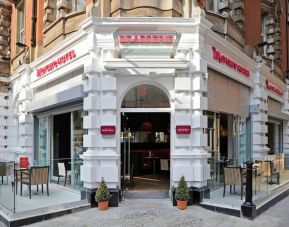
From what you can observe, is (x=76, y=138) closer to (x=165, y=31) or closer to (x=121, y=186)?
(x=121, y=186)

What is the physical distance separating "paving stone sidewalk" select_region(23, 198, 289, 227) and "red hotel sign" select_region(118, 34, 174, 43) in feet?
15.2

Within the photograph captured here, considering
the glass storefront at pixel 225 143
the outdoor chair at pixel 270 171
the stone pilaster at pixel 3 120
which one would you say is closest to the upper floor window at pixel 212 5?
the glass storefront at pixel 225 143

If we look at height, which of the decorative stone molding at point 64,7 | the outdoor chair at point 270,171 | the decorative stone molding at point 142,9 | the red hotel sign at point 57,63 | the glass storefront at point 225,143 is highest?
the decorative stone molding at point 64,7

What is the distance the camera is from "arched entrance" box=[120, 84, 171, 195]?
1105 centimetres

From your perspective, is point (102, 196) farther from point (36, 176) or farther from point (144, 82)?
point (144, 82)

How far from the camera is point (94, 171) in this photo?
10406 millimetres

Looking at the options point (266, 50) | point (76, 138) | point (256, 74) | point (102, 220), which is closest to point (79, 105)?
point (76, 138)

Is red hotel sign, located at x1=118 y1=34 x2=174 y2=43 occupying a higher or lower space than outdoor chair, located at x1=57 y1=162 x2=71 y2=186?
higher

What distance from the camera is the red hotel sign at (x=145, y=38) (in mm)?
10578

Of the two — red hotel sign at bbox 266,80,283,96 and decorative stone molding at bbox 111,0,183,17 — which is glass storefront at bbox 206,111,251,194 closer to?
red hotel sign at bbox 266,80,283,96

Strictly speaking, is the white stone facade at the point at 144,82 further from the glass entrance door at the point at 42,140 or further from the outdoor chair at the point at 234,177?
the glass entrance door at the point at 42,140

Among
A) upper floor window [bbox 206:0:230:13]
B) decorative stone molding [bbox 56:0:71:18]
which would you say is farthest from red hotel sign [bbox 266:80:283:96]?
decorative stone molding [bbox 56:0:71:18]

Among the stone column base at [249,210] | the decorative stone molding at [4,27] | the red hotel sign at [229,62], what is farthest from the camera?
the decorative stone molding at [4,27]

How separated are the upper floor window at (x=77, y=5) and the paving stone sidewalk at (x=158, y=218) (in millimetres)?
7090
